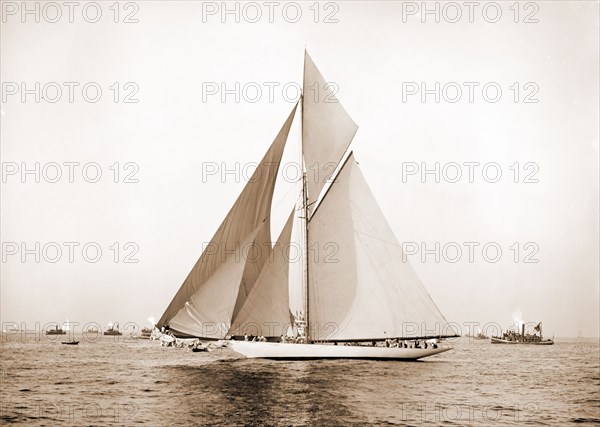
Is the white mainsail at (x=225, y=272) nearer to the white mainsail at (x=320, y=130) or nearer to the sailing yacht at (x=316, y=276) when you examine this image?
the sailing yacht at (x=316, y=276)

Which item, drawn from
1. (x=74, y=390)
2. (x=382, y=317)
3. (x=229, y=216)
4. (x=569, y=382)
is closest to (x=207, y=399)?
(x=74, y=390)

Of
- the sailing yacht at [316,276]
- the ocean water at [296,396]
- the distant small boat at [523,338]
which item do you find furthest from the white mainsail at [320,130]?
the distant small boat at [523,338]

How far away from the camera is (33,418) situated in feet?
65.9

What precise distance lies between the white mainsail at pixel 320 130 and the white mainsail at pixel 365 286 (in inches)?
115

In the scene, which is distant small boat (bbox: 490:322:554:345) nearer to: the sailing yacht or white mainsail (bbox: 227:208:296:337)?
the sailing yacht

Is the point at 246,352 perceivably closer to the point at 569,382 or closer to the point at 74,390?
the point at 74,390

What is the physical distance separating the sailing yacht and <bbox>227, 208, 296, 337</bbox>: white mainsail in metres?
0.06

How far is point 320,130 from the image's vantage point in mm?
39344

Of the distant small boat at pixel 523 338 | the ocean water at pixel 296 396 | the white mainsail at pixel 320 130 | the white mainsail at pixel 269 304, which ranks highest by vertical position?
the white mainsail at pixel 320 130

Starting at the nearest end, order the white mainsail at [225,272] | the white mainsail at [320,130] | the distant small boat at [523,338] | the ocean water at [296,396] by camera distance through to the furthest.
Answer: the ocean water at [296,396] → the white mainsail at [225,272] → the white mainsail at [320,130] → the distant small boat at [523,338]

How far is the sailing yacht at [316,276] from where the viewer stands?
33750mm

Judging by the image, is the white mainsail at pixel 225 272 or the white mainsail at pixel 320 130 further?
the white mainsail at pixel 320 130

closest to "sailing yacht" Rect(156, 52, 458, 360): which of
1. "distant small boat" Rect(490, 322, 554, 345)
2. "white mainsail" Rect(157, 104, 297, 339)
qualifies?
"white mainsail" Rect(157, 104, 297, 339)

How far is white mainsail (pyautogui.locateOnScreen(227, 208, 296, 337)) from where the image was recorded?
3409 centimetres
